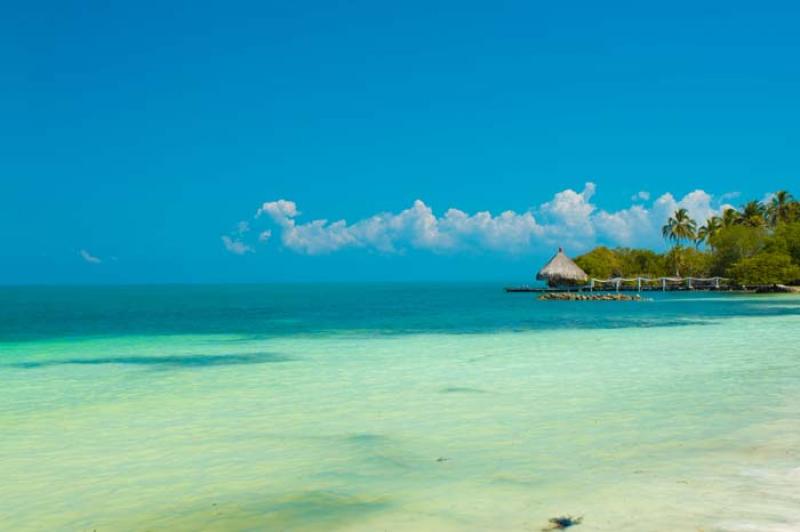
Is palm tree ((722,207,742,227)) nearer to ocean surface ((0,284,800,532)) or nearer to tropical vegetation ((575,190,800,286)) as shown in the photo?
tropical vegetation ((575,190,800,286))

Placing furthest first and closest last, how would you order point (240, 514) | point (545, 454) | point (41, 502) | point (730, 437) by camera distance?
point (730, 437), point (545, 454), point (41, 502), point (240, 514)

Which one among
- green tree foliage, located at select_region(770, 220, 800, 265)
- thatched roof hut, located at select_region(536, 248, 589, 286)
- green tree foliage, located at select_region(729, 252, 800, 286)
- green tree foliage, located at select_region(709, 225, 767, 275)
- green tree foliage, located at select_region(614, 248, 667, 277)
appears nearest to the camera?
green tree foliage, located at select_region(729, 252, 800, 286)

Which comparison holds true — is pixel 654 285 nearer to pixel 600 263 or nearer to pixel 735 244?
pixel 600 263

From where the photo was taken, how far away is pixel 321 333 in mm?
27562

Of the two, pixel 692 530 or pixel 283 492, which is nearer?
pixel 692 530

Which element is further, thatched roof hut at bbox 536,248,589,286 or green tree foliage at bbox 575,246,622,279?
green tree foliage at bbox 575,246,622,279

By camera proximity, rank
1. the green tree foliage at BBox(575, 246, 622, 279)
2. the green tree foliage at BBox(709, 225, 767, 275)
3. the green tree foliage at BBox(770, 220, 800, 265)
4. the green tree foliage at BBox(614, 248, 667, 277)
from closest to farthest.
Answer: the green tree foliage at BBox(770, 220, 800, 265) < the green tree foliage at BBox(709, 225, 767, 275) < the green tree foliage at BBox(575, 246, 622, 279) < the green tree foliage at BBox(614, 248, 667, 277)

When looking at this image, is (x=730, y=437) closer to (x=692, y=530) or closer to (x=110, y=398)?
(x=692, y=530)

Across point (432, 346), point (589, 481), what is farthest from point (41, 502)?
point (432, 346)

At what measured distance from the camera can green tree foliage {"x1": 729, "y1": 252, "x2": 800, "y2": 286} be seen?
5659 cm

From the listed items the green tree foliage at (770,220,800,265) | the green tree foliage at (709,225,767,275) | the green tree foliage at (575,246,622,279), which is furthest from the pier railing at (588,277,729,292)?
the green tree foliage at (770,220,800,265)

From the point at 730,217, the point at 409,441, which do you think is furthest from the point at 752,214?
the point at 409,441

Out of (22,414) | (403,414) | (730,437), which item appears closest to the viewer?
(730,437)

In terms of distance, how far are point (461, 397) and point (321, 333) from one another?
16550 millimetres
